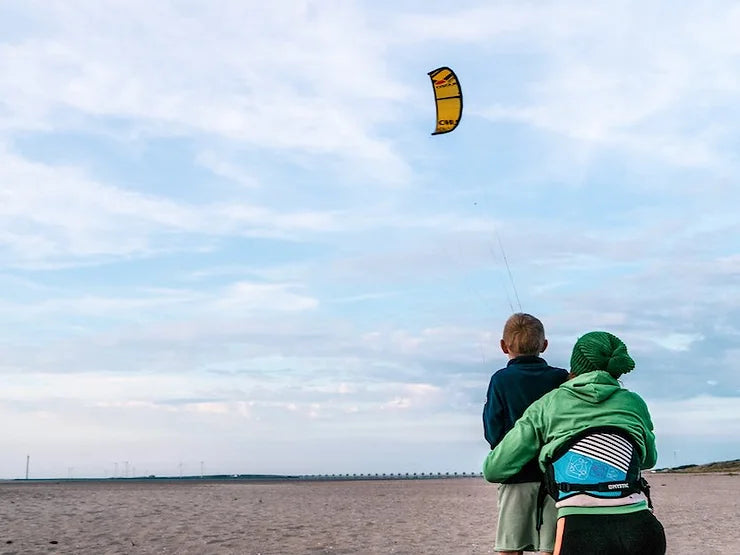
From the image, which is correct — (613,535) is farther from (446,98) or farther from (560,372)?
(446,98)

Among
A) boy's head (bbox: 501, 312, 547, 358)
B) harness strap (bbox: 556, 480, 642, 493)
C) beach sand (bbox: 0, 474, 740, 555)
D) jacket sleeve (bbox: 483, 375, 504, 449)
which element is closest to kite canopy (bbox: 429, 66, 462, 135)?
beach sand (bbox: 0, 474, 740, 555)

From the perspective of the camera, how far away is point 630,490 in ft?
12.0

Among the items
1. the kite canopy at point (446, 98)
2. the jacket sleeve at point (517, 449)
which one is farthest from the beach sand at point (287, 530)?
the jacket sleeve at point (517, 449)

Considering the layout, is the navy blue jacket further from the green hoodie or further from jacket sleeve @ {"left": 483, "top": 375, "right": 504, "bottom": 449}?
the green hoodie

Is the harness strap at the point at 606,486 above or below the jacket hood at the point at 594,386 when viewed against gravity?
below

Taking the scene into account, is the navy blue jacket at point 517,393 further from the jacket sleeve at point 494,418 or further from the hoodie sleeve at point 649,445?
the hoodie sleeve at point 649,445

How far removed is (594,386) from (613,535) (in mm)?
625

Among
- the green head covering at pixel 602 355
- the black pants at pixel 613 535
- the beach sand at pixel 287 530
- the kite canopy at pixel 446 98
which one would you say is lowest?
the beach sand at pixel 287 530

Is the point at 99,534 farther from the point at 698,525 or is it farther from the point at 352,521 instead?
the point at 698,525

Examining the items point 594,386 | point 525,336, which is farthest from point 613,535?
point 525,336

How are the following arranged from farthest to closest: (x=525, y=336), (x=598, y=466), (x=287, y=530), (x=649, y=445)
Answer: (x=287, y=530) → (x=525, y=336) → (x=649, y=445) → (x=598, y=466)

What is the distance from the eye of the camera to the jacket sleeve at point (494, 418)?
477 cm

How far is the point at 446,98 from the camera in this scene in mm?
12430

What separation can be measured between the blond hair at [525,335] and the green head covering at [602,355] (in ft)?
2.73
